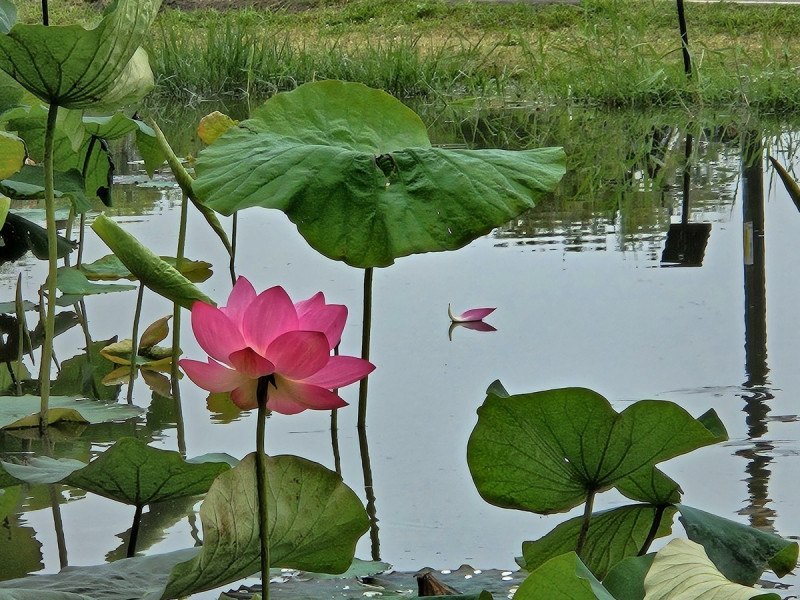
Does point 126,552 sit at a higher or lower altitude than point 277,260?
lower

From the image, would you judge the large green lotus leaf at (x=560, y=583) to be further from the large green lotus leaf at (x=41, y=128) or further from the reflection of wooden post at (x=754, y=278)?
the large green lotus leaf at (x=41, y=128)

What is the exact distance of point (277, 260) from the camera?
2.10 m

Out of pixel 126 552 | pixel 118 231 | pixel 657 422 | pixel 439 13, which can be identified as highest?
pixel 439 13

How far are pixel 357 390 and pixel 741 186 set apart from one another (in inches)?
63.6

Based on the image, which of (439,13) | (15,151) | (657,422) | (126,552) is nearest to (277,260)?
(15,151)

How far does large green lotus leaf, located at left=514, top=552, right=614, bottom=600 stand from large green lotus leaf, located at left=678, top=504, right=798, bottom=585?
0.15m

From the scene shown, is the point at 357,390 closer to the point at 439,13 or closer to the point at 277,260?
the point at 277,260

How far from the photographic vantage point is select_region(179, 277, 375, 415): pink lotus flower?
2.07 ft

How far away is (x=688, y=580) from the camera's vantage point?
62 cm

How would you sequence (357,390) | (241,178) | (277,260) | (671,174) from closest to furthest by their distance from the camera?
(241,178) → (357,390) → (277,260) → (671,174)

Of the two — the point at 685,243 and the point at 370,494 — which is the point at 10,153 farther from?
the point at 685,243

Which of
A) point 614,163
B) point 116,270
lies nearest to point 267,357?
point 116,270

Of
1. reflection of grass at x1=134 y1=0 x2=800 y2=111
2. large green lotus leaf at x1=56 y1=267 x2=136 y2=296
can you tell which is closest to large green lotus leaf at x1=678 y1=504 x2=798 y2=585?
large green lotus leaf at x1=56 y1=267 x2=136 y2=296

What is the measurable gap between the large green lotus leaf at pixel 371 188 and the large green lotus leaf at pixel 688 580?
0.48 metres
